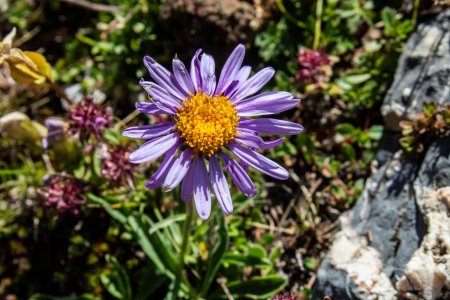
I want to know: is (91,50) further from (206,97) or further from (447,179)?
(447,179)

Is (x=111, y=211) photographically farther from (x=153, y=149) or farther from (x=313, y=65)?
(x=313, y=65)

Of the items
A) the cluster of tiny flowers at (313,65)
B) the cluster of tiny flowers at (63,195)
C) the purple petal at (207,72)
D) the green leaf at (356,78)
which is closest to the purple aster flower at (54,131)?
the cluster of tiny flowers at (63,195)

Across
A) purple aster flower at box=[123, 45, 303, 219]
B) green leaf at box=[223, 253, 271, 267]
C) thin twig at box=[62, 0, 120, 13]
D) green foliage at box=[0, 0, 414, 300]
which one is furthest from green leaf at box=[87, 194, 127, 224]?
thin twig at box=[62, 0, 120, 13]

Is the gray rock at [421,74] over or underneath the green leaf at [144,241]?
over

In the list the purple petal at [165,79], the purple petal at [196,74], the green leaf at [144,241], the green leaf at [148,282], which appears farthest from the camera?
the green leaf at [148,282]

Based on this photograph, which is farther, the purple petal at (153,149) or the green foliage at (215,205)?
the green foliage at (215,205)

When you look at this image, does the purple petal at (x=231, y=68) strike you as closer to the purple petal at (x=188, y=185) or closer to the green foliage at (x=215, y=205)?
the purple petal at (x=188, y=185)
